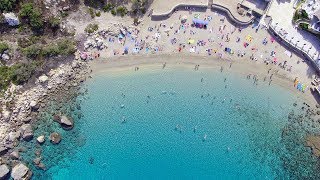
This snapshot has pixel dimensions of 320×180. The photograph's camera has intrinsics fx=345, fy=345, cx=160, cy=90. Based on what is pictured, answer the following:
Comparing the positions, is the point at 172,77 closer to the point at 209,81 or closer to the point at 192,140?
the point at 209,81

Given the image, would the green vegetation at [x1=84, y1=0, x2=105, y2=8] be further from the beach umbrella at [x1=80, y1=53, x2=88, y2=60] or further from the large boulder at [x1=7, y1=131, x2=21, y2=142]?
the large boulder at [x1=7, y1=131, x2=21, y2=142]

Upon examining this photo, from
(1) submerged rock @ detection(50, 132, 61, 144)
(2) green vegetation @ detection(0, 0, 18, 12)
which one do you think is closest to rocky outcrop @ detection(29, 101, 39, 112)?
(1) submerged rock @ detection(50, 132, 61, 144)

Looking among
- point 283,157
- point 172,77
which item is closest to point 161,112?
point 172,77

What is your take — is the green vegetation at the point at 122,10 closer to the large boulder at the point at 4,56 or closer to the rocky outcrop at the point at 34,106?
the large boulder at the point at 4,56

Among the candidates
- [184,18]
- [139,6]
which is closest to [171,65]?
[184,18]

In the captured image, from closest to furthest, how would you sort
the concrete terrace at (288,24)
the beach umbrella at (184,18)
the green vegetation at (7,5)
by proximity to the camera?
the green vegetation at (7,5) → the concrete terrace at (288,24) → the beach umbrella at (184,18)

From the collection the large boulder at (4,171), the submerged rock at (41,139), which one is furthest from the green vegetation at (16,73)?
the large boulder at (4,171)

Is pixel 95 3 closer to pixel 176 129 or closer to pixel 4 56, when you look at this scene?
pixel 4 56

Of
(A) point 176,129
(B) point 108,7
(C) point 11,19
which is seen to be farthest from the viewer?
(B) point 108,7
